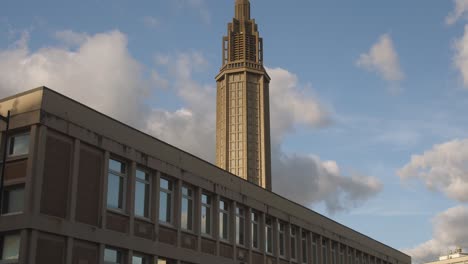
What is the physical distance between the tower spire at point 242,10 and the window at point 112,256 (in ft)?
388

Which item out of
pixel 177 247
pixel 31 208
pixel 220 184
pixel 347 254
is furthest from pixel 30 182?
pixel 347 254

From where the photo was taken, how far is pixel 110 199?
26062 millimetres

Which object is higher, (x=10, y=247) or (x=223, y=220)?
(x=223, y=220)

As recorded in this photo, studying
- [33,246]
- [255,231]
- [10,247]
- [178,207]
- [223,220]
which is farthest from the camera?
[255,231]

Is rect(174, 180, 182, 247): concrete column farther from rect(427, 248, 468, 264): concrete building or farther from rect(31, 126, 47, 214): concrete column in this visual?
rect(427, 248, 468, 264): concrete building

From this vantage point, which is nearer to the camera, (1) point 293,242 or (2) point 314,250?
(1) point 293,242

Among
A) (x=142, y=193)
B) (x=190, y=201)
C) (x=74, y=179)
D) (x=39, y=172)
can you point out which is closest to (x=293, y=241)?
(x=190, y=201)

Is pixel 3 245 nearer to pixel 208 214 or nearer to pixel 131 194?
pixel 131 194

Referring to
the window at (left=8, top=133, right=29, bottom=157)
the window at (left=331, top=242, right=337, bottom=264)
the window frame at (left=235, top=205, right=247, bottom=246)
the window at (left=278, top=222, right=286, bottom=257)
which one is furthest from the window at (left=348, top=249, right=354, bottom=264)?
the window at (left=8, top=133, right=29, bottom=157)

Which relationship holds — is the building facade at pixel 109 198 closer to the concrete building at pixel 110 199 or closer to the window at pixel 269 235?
the concrete building at pixel 110 199

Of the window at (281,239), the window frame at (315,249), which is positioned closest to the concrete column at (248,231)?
the window at (281,239)

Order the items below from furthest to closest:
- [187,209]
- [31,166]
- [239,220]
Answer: [239,220]
[187,209]
[31,166]

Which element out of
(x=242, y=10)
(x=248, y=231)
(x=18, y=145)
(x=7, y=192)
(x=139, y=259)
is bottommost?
(x=139, y=259)

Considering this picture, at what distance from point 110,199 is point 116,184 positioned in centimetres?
79
